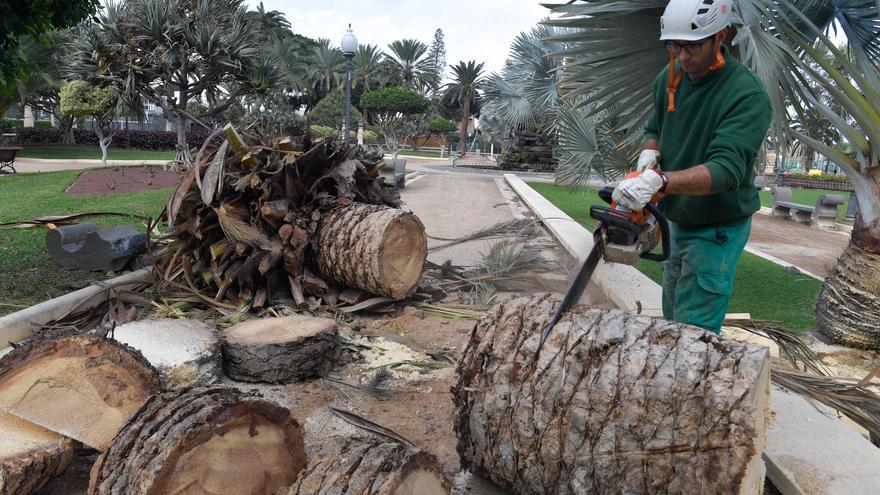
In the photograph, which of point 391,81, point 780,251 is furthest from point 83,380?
point 391,81

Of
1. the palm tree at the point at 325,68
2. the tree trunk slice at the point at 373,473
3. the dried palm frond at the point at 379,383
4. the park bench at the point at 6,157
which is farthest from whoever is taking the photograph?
the palm tree at the point at 325,68

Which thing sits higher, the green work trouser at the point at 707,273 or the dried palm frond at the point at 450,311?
the green work trouser at the point at 707,273

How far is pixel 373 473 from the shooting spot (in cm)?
161

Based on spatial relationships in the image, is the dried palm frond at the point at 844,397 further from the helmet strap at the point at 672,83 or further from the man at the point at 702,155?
the helmet strap at the point at 672,83

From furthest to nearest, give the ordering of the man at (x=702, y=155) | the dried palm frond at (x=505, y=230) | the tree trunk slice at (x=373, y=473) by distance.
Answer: the dried palm frond at (x=505, y=230), the man at (x=702, y=155), the tree trunk slice at (x=373, y=473)

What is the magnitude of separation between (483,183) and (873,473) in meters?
16.7

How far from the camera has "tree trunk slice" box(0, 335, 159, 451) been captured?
7.30 ft

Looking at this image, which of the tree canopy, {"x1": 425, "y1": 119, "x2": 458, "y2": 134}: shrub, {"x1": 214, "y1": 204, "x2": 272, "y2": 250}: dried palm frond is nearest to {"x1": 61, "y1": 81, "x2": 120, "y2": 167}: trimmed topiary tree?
the tree canopy

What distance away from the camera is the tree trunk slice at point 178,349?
2.89m

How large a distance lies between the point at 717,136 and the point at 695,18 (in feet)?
1.52

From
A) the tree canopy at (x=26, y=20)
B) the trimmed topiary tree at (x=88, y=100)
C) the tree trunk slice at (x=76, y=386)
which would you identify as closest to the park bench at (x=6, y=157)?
the trimmed topiary tree at (x=88, y=100)

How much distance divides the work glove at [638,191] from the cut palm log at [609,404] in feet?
1.27

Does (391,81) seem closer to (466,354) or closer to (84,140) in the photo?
(84,140)

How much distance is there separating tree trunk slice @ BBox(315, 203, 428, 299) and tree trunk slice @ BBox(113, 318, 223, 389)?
1300mm
